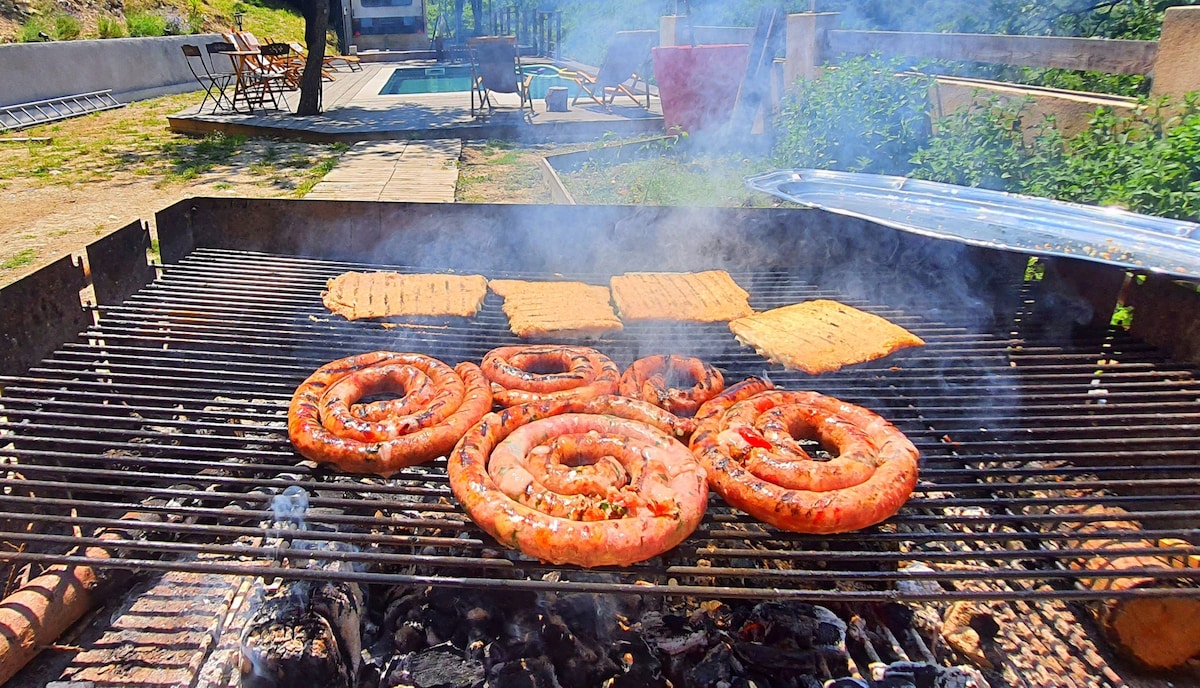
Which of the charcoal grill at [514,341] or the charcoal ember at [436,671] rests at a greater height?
the charcoal grill at [514,341]

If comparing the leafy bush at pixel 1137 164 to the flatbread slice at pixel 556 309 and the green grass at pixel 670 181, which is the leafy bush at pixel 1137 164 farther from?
the flatbread slice at pixel 556 309

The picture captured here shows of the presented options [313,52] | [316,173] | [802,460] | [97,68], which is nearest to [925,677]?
[802,460]

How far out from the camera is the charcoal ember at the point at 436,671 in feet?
10.0

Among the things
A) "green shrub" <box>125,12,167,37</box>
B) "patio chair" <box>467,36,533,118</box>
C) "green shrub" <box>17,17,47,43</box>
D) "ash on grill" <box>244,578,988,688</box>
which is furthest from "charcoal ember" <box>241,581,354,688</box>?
"green shrub" <box>125,12,167,37</box>

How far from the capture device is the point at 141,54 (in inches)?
806

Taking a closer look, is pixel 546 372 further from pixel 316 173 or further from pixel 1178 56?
pixel 316 173

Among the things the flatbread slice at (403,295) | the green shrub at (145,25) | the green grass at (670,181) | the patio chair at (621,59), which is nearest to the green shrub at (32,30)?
the green shrub at (145,25)

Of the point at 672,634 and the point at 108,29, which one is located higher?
the point at 108,29

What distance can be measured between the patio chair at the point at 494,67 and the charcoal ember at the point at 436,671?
1708 cm

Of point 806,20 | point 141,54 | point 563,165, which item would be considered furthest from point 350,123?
point 806,20

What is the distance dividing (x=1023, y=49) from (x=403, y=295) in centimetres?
829

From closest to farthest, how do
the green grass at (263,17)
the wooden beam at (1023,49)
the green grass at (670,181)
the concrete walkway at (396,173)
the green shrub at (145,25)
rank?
the wooden beam at (1023,49)
the green grass at (670,181)
the concrete walkway at (396,173)
the green shrub at (145,25)
the green grass at (263,17)

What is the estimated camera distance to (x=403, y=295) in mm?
4938

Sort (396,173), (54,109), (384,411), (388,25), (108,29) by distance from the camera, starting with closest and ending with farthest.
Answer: (384,411) < (396,173) < (54,109) < (108,29) < (388,25)
